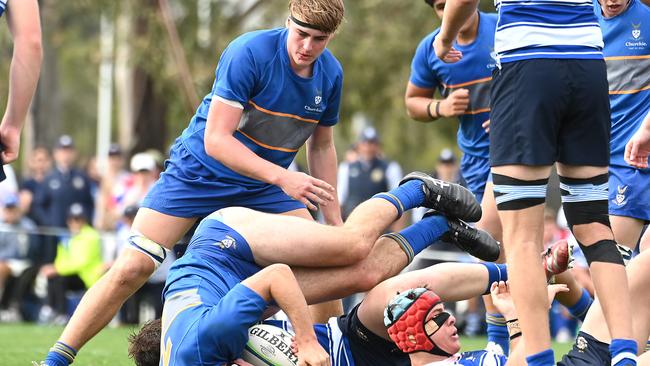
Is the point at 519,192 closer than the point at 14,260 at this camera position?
Yes

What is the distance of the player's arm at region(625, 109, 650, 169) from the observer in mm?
5434

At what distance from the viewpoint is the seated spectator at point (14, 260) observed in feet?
47.3

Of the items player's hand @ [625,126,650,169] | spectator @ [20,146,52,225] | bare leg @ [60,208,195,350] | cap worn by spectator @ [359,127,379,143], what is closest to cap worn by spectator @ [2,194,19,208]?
spectator @ [20,146,52,225]

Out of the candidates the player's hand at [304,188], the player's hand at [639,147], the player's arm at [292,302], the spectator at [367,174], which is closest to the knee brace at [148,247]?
the player's hand at [304,188]

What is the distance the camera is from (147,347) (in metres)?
5.66

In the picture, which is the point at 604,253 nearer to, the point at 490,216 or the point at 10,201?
the point at 490,216

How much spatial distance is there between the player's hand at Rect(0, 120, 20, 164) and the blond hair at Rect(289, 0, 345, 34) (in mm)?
1704

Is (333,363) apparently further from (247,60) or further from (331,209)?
(247,60)

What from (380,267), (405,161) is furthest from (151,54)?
(380,267)

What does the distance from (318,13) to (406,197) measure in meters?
1.10

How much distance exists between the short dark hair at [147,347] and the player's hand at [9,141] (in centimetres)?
121

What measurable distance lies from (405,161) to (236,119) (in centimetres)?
2449

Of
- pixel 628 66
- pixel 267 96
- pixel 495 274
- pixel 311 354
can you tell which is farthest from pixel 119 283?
pixel 628 66

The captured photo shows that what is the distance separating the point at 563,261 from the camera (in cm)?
581
